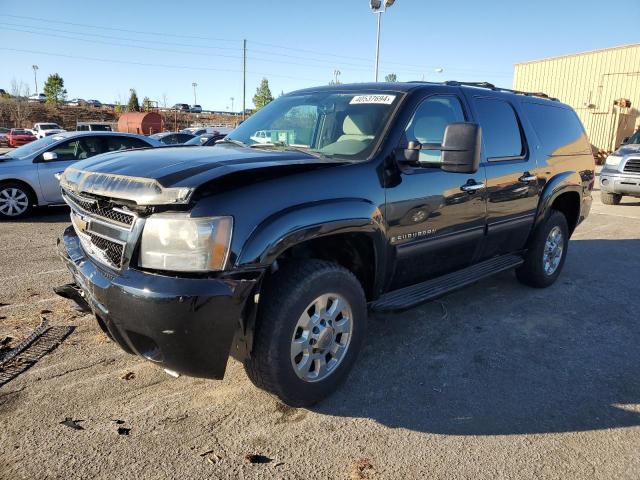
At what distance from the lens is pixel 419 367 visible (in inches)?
134

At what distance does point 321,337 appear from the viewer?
2.82m

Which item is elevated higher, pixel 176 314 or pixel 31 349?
pixel 176 314

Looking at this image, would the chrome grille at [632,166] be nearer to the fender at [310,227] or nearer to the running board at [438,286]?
the running board at [438,286]

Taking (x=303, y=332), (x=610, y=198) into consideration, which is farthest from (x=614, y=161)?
(x=303, y=332)

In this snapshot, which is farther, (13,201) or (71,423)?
(13,201)

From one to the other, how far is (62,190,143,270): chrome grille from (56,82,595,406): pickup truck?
1 centimetres

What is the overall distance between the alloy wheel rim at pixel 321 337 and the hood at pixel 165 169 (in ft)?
2.69

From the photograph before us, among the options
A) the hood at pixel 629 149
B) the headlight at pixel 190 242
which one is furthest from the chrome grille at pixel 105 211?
the hood at pixel 629 149

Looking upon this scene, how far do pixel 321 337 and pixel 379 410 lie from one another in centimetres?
57

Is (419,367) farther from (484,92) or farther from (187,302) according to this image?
(484,92)

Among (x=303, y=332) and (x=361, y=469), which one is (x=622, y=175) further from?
(x=361, y=469)

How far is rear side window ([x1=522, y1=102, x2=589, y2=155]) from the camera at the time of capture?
4.79m

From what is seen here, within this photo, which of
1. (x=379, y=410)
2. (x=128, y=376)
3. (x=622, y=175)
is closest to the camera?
(x=379, y=410)

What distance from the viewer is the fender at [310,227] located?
239 cm
